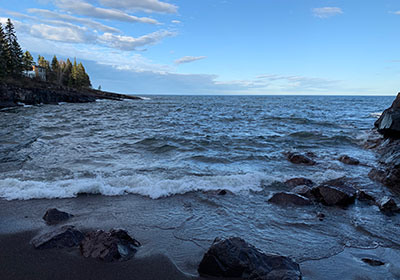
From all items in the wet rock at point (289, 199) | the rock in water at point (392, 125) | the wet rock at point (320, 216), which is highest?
the rock in water at point (392, 125)

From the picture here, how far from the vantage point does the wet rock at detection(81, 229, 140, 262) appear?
3969 mm

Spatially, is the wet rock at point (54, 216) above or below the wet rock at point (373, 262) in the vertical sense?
above

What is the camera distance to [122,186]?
7.48 meters

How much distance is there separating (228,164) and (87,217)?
6493mm

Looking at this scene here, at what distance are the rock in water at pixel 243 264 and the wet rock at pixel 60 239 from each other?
218cm

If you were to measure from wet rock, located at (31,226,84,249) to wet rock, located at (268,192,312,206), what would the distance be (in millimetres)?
4541

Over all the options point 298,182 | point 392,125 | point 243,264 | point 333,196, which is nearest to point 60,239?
point 243,264

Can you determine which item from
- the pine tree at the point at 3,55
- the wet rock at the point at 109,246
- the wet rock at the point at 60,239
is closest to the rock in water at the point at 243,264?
the wet rock at the point at 109,246

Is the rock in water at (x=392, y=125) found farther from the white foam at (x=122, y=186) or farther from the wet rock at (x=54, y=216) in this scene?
the wet rock at (x=54, y=216)

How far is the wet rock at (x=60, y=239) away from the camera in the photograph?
425 centimetres

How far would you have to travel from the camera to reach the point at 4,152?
11.2 m

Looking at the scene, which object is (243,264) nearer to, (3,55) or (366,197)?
(366,197)

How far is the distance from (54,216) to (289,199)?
538cm

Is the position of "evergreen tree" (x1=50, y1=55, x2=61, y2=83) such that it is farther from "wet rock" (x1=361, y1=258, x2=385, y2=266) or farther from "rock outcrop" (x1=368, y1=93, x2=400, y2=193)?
"wet rock" (x1=361, y1=258, x2=385, y2=266)
